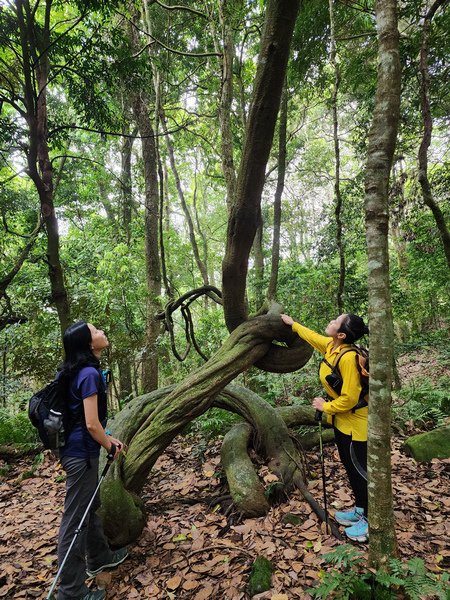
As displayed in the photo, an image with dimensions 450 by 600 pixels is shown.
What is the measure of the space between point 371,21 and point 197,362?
8.11 meters

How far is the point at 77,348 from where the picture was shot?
289 cm

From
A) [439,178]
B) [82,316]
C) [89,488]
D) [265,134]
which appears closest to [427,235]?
[439,178]

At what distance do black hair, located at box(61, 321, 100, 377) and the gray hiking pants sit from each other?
74 centimetres

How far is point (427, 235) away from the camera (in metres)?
8.15

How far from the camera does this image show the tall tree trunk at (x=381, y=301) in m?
2.33

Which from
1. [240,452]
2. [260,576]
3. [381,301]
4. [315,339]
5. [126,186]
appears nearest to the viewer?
[381,301]

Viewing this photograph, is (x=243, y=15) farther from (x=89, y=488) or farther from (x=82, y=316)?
(x=89, y=488)

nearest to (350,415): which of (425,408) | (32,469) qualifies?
(425,408)

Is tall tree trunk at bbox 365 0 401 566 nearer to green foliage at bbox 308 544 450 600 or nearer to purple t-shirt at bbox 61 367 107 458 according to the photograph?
green foliage at bbox 308 544 450 600

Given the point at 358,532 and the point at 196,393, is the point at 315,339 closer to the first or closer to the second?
the point at 196,393

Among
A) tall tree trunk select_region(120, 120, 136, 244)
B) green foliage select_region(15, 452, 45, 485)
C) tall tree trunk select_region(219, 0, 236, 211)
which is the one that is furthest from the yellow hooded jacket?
tall tree trunk select_region(120, 120, 136, 244)

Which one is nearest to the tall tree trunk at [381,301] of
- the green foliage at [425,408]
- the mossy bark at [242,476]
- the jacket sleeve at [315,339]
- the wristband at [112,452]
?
the jacket sleeve at [315,339]

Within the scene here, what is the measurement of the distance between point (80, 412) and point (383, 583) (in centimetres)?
243

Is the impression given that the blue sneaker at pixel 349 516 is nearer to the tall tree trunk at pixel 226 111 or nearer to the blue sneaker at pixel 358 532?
the blue sneaker at pixel 358 532
